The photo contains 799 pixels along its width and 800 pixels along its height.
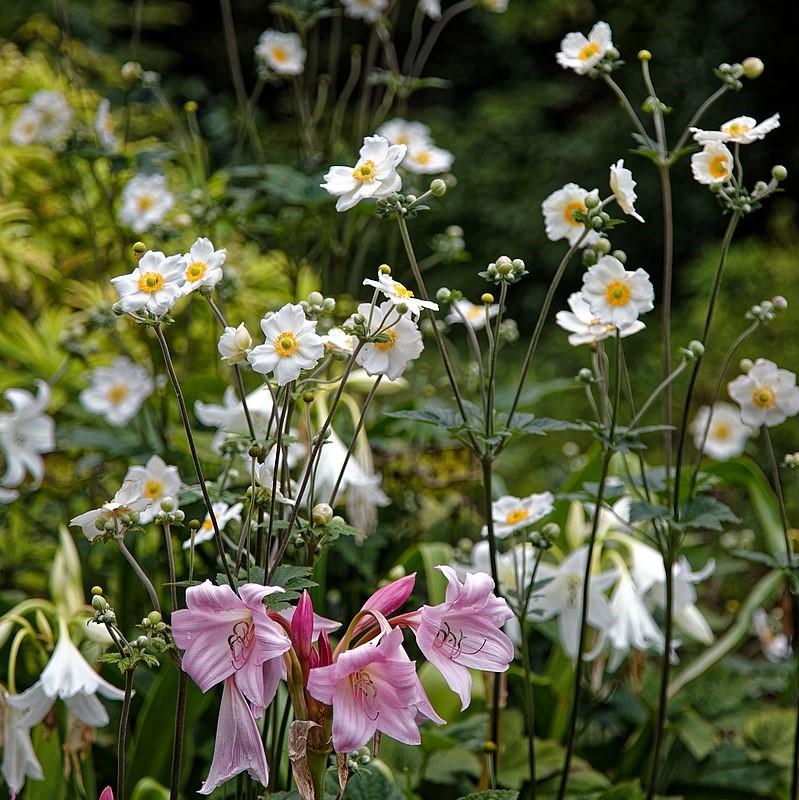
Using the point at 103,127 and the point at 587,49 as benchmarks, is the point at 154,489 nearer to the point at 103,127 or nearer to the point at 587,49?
the point at 587,49

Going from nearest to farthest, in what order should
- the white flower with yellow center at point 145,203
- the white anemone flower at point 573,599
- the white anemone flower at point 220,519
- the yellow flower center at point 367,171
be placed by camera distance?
the yellow flower center at point 367,171
the white anemone flower at point 220,519
the white anemone flower at point 573,599
the white flower with yellow center at point 145,203

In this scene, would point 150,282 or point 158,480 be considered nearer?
point 150,282

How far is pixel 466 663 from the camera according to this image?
2.78ft

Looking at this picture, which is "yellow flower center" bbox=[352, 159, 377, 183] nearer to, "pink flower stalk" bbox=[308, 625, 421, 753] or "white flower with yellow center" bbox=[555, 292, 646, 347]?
"white flower with yellow center" bbox=[555, 292, 646, 347]

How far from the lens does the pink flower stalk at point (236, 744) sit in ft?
2.66

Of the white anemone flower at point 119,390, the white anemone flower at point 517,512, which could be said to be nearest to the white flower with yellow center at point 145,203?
the white anemone flower at point 119,390

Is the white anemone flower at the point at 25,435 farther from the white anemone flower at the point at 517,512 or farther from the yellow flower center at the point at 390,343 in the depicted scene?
the yellow flower center at the point at 390,343

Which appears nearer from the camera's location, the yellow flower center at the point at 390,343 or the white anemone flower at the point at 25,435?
the yellow flower center at the point at 390,343

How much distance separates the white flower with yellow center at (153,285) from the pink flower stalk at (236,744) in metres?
0.30

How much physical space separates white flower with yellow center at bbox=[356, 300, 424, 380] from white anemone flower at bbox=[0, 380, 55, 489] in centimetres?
90

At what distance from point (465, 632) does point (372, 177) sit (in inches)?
16.3

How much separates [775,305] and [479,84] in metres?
4.97

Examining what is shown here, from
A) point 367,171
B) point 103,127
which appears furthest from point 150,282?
point 103,127

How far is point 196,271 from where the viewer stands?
926mm
